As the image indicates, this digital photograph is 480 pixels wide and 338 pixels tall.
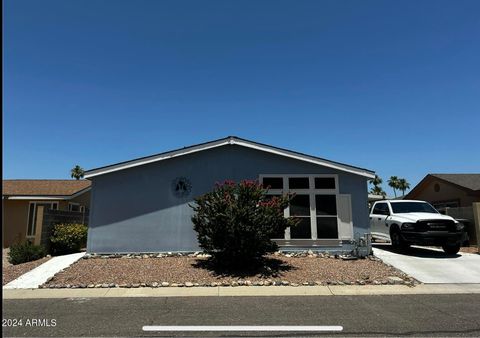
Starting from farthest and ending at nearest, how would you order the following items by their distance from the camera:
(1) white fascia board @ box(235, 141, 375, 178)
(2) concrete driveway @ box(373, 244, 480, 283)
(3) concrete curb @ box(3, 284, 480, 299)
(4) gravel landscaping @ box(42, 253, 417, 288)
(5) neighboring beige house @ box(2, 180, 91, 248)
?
1. (5) neighboring beige house @ box(2, 180, 91, 248)
2. (1) white fascia board @ box(235, 141, 375, 178)
3. (2) concrete driveway @ box(373, 244, 480, 283)
4. (4) gravel landscaping @ box(42, 253, 417, 288)
5. (3) concrete curb @ box(3, 284, 480, 299)

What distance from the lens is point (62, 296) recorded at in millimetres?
8961

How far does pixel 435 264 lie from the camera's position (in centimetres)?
1227

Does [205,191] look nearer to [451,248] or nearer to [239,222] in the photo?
[239,222]

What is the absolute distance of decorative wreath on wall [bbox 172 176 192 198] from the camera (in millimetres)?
14289

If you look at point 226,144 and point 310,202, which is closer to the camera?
point 310,202

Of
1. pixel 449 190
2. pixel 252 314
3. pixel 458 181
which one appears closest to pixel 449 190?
pixel 449 190

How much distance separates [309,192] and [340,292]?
544 cm

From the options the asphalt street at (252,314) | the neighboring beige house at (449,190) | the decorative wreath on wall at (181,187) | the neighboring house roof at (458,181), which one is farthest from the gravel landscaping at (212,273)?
the neighboring house roof at (458,181)

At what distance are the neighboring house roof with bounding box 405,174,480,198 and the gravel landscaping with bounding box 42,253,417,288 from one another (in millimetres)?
13757

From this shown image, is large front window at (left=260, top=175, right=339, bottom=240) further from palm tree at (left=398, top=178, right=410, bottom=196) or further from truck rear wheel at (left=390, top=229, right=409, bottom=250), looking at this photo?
palm tree at (left=398, top=178, right=410, bottom=196)

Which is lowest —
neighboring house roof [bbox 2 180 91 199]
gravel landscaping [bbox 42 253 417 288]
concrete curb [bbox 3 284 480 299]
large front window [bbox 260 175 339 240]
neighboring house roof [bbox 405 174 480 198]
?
concrete curb [bbox 3 284 480 299]

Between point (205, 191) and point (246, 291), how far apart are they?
18.4 feet

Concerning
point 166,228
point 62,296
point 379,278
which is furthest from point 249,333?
point 166,228

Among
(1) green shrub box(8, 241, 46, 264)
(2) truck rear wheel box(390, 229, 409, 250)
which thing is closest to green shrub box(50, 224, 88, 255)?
(1) green shrub box(8, 241, 46, 264)
